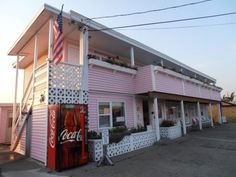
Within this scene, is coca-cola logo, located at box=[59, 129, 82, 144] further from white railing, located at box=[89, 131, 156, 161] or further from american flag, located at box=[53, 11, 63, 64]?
american flag, located at box=[53, 11, 63, 64]

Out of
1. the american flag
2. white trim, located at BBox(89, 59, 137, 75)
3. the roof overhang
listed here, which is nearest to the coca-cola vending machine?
the american flag

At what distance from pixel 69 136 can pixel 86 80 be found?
298 centimetres

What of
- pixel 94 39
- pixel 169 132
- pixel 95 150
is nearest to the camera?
pixel 95 150

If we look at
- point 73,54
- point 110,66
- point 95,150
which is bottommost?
point 95,150

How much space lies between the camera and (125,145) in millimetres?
8883

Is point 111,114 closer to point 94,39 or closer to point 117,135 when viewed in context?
point 117,135

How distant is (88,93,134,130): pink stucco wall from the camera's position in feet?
29.6

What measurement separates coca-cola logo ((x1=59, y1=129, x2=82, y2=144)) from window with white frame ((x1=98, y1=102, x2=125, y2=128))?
9.05 feet

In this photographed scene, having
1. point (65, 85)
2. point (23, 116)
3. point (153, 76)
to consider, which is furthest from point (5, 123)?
point (153, 76)

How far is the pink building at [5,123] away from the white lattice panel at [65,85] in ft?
31.0

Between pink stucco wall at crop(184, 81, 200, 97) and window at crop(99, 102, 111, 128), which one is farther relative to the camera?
pink stucco wall at crop(184, 81, 200, 97)

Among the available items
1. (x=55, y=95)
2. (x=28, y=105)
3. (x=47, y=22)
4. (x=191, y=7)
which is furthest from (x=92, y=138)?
(x=191, y=7)

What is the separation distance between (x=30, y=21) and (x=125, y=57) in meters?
7.31

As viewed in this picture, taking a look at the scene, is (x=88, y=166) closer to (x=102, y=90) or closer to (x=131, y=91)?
(x=102, y=90)
